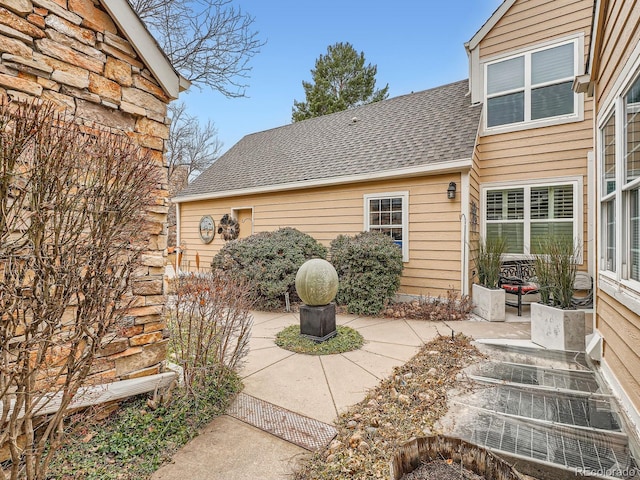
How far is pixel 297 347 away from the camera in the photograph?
424cm

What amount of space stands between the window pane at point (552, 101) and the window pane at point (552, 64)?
0.18 meters

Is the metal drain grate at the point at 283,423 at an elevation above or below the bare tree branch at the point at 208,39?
below

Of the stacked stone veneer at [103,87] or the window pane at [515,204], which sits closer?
the stacked stone veneer at [103,87]

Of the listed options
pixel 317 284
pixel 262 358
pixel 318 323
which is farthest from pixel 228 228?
pixel 262 358

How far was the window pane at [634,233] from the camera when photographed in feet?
8.00

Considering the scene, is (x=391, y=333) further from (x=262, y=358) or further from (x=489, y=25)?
(x=489, y=25)

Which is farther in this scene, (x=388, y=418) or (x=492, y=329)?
(x=492, y=329)

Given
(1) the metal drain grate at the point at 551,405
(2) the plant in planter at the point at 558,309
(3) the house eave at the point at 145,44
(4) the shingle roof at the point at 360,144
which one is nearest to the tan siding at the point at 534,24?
(4) the shingle roof at the point at 360,144

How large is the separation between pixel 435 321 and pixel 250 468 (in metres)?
4.39

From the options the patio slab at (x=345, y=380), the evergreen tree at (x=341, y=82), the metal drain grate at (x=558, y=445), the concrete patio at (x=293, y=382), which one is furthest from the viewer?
the evergreen tree at (x=341, y=82)

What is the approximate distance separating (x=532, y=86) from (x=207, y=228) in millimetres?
9724

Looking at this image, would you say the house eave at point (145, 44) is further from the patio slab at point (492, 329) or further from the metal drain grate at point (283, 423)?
the patio slab at point (492, 329)

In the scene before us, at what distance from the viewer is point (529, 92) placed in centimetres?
648

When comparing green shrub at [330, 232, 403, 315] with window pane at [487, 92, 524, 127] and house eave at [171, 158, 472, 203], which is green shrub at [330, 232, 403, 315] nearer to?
house eave at [171, 158, 472, 203]
